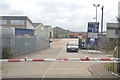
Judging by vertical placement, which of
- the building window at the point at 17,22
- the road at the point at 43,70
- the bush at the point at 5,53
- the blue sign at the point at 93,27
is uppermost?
the building window at the point at 17,22

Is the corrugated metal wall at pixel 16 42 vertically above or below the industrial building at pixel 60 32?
below

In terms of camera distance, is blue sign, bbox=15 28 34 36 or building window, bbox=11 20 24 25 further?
building window, bbox=11 20 24 25

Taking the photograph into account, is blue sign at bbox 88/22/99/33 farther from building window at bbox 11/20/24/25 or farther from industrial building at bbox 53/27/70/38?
industrial building at bbox 53/27/70/38

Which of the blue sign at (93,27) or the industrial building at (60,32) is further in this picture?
the industrial building at (60,32)

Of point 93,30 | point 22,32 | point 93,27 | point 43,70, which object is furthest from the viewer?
point 93,30

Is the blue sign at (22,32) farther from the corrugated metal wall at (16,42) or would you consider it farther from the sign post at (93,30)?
the sign post at (93,30)

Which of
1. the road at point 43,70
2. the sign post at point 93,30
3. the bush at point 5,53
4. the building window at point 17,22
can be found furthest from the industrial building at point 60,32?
the road at point 43,70

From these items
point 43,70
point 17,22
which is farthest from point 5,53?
point 17,22

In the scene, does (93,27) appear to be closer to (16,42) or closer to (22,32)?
(22,32)

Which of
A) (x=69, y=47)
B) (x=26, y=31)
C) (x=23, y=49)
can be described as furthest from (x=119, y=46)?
(x=69, y=47)

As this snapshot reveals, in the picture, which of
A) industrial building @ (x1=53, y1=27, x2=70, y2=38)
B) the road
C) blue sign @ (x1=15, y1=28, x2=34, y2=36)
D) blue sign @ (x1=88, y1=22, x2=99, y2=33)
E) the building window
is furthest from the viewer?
industrial building @ (x1=53, y1=27, x2=70, y2=38)

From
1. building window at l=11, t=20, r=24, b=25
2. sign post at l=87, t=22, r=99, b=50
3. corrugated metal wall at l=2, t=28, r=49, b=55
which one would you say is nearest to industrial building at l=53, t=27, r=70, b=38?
building window at l=11, t=20, r=24, b=25

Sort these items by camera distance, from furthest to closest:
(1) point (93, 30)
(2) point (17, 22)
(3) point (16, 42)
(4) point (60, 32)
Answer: (4) point (60, 32)
(2) point (17, 22)
(1) point (93, 30)
(3) point (16, 42)

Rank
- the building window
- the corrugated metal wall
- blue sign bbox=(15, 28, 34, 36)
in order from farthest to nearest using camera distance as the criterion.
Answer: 1. the building window
2. blue sign bbox=(15, 28, 34, 36)
3. the corrugated metal wall
